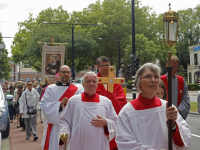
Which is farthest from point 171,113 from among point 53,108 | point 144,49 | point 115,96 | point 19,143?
point 144,49

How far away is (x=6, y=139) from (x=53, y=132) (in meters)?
5.47

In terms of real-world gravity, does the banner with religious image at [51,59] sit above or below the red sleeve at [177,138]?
above

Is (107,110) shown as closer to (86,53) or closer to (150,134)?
(150,134)

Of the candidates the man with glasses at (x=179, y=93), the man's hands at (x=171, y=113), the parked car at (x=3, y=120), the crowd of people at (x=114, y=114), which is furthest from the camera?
the parked car at (x=3, y=120)

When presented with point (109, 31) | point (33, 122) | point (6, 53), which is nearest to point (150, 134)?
point (33, 122)

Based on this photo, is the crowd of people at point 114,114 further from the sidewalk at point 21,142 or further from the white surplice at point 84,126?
the sidewalk at point 21,142

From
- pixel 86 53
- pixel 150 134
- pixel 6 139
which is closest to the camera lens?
pixel 150 134

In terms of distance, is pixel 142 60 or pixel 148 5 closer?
pixel 142 60

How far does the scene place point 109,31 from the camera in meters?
45.2

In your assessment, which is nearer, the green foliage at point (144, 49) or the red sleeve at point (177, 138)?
the red sleeve at point (177, 138)

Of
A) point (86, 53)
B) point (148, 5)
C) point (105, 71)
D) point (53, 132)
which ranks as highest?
point (148, 5)

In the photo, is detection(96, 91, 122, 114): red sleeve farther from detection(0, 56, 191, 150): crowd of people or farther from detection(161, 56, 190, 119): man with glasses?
detection(161, 56, 190, 119): man with glasses

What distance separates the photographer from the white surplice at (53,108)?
5828 millimetres

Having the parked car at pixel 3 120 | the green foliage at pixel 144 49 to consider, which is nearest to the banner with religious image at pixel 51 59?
the parked car at pixel 3 120
